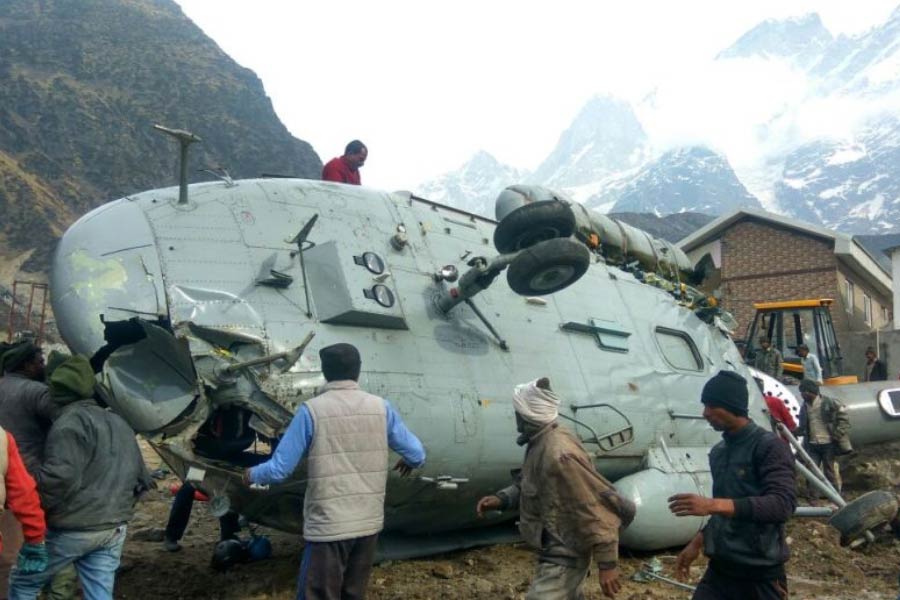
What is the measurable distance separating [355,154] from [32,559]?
4480mm

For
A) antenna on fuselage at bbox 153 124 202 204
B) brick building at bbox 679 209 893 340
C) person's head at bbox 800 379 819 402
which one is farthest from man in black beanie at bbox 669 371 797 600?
brick building at bbox 679 209 893 340

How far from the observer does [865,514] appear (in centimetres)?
491

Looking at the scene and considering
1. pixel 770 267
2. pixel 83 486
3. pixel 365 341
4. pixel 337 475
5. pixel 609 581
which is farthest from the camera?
pixel 770 267

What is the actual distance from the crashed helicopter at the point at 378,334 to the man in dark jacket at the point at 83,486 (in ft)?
1.18

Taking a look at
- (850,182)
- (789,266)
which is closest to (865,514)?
(789,266)

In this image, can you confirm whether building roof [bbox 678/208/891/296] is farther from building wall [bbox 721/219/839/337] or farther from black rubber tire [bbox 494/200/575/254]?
black rubber tire [bbox 494/200/575/254]

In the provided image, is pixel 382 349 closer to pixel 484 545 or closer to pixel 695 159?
pixel 484 545

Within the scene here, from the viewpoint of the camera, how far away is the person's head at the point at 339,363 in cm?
402

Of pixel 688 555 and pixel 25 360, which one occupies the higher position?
pixel 25 360

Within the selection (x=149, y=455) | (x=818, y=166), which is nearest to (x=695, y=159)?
(x=818, y=166)

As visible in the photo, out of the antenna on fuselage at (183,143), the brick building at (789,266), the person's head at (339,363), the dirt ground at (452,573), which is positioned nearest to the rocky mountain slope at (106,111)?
the brick building at (789,266)

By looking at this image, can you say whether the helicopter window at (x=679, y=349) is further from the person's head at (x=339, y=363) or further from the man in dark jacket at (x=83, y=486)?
the man in dark jacket at (x=83, y=486)

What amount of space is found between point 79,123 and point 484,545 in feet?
172

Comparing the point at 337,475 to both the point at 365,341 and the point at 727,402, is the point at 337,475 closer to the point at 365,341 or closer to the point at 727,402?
the point at 365,341
